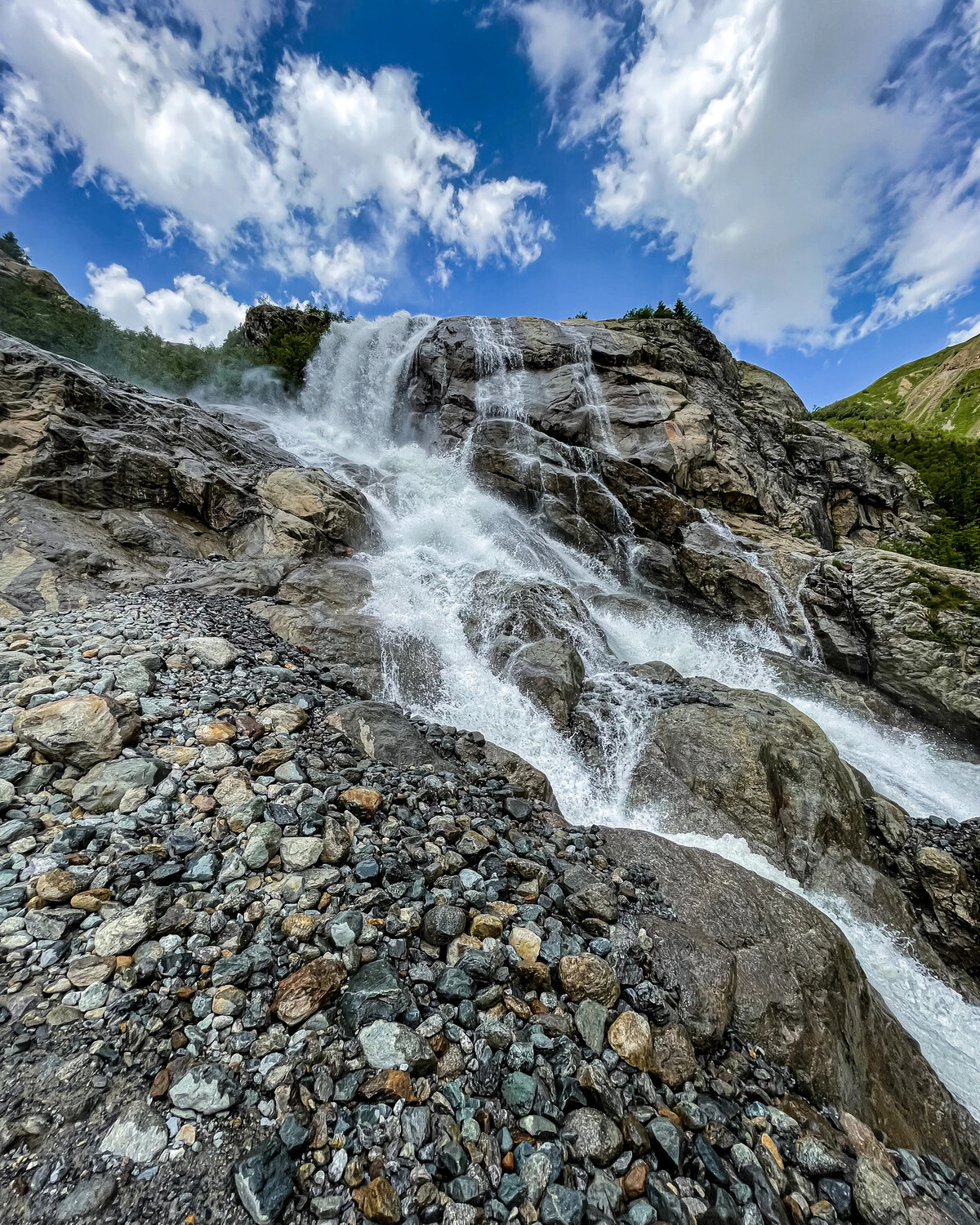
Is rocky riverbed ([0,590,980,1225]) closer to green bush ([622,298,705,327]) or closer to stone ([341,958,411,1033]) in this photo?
stone ([341,958,411,1033])

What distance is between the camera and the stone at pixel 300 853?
151 inches

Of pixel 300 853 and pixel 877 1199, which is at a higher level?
pixel 300 853

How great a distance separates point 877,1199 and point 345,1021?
11.8ft

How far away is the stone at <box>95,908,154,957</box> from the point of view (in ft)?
9.87

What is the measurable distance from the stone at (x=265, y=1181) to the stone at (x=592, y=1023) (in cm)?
198

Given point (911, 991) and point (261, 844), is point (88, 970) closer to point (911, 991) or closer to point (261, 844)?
point (261, 844)

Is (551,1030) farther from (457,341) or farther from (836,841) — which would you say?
(457,341)

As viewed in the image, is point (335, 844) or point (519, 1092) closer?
point (519, 1092)

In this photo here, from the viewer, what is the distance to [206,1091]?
2.45 meters

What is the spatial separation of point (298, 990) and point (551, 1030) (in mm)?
1791

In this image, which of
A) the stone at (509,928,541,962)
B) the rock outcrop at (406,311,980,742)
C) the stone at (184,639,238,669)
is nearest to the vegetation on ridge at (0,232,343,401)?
the rock outcrop at (406,311,980,742)

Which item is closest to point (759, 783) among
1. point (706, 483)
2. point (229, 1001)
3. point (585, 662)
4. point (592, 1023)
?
point (585, 662)

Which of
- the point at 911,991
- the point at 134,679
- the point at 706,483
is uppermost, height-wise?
the point at 706,483

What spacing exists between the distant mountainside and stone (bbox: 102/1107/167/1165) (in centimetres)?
6887
